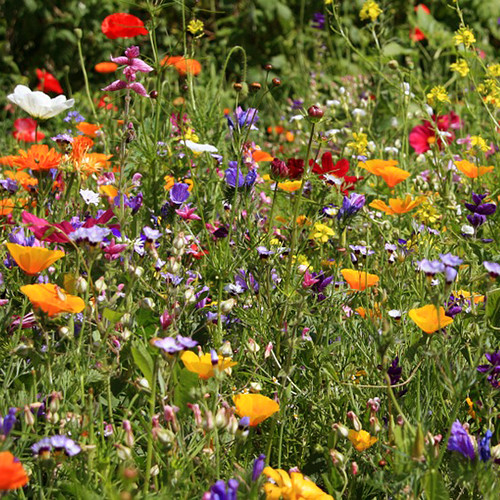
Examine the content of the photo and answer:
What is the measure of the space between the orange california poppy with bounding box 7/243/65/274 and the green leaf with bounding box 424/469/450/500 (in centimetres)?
67

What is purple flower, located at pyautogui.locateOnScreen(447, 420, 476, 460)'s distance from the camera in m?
1.06

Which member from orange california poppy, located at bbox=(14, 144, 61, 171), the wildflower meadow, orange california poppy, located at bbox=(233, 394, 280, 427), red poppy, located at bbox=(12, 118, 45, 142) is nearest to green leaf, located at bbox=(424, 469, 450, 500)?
the wildflower meadow

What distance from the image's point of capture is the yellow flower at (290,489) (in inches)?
39.9

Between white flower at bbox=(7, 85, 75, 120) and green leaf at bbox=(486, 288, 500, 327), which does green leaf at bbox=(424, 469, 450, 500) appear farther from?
white flower at bbox=(7, 85, 75, 120)

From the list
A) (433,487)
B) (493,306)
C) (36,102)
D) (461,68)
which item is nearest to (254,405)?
(433,487)

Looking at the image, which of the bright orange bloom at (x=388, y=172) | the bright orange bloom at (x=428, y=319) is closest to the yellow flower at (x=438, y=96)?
the bright orange bloom at (x=388, y=172)

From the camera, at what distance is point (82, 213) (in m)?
1.79

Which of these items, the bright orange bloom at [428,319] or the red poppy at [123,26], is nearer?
the bright orange bloom at [428,319]

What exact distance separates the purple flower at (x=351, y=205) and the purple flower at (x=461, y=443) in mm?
A: 704

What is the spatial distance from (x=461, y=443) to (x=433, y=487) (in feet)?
0.28

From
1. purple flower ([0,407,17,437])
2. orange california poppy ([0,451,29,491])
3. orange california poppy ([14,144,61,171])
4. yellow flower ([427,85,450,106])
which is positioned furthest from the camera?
yellow flower ([427,85,450,106])

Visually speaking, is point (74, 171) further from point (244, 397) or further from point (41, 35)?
point (41, 35)

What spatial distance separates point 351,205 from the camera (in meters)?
1.68

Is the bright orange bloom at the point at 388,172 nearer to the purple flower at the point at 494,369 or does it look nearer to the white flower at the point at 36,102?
the purple flower at the point at 494,369
